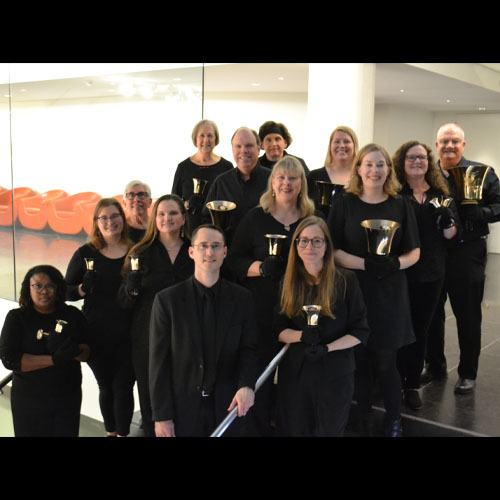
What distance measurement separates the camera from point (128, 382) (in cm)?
353

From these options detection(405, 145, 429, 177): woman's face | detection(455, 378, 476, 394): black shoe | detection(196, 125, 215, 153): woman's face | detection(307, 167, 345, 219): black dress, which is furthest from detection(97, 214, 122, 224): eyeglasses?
detection(455, 378, 476, 394): black shoe

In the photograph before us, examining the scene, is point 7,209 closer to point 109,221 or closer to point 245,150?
point 109,221

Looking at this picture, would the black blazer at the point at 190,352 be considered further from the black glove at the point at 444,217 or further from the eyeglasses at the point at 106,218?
the black glove at the point at 444,217

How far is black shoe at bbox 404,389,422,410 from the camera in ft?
11.3

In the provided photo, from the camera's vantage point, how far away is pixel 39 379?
12.1 feet

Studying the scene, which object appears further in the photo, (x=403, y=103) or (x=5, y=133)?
(x=403, y=103)

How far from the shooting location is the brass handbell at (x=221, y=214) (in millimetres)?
3283

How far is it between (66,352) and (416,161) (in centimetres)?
225
